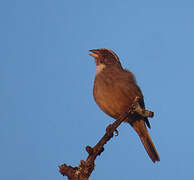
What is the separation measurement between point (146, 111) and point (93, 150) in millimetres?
985

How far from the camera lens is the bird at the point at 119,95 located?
22.6ft

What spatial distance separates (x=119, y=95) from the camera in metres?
6.86

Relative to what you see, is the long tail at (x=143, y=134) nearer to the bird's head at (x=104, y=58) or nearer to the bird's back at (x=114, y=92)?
the bird's back at (x=114, y=92)

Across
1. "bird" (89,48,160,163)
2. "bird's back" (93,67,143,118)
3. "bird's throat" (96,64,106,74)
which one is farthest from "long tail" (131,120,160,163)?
"bird's throat" (96,64,106,74)

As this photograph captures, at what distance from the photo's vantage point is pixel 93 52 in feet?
26.9

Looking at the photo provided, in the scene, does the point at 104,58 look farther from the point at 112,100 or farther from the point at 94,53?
the point at 112,100

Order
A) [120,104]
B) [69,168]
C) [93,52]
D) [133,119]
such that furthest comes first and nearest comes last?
[93,52]
[133,119]
[120,104]
[69,168]

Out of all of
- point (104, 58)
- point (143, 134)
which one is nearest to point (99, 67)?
point (104, 58)

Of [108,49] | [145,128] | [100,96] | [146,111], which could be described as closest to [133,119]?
[145,128]

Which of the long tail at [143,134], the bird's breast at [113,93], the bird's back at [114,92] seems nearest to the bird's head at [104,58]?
the bird's back at [114,92]

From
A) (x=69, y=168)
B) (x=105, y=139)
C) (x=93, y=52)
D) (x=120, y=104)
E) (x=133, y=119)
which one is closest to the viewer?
(x=69, y=168)

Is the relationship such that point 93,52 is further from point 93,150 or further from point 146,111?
point 93,150

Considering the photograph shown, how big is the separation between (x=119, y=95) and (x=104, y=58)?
1.49 m

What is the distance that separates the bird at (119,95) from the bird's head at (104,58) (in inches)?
6.1
